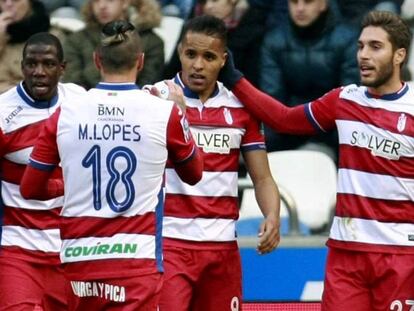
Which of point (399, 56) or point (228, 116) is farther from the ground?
point (399, 56)

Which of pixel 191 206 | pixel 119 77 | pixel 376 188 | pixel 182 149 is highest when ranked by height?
pixel 119 77

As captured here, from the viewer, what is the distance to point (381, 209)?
7.48 meters

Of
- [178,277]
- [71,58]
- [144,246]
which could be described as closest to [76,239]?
[144,246]

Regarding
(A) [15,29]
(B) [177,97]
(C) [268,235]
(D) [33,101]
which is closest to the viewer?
(B) [177,97]

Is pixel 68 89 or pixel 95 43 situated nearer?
pixel 68 89

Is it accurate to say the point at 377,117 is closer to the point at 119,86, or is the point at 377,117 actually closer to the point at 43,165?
the point at 119,86

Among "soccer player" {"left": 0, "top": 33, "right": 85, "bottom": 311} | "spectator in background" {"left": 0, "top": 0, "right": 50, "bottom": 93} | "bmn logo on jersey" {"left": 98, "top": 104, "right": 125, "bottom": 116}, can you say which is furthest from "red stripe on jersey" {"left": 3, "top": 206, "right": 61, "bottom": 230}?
"spectator in background" {"left": 0, "top": 0, "right": 50, "bottom": 93}

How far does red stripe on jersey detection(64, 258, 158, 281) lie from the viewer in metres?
6.72

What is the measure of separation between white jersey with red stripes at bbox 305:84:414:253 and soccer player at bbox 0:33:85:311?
5.07ft

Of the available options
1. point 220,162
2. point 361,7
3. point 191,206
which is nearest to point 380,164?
point 220,162

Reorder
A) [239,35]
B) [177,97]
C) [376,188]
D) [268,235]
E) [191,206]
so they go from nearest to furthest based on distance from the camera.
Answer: [177,97], [376,188], [268,235], [191,206], [239,35]

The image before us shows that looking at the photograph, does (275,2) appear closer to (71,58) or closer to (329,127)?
(71,58)

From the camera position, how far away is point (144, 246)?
22.2 feet

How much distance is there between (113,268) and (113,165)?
48 centimetres
